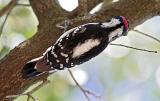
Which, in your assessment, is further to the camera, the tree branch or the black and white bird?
the tree branch

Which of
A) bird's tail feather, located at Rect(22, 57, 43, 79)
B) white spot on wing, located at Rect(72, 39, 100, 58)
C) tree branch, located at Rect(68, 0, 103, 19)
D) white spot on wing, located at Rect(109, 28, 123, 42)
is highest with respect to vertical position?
tree branch, located at Rect(68, 0, 103, 19)

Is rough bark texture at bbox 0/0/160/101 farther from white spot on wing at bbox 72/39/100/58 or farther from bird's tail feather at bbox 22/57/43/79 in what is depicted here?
white spot on wing at bbox 72/39/100/58

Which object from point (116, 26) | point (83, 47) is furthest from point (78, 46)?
point (116, 26)

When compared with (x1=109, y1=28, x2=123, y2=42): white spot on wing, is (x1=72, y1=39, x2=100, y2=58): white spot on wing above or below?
above

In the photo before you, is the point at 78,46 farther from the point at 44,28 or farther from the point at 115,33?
the point at 44,28

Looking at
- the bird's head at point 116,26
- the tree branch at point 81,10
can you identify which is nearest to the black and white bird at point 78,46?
the bird's head at point 116,26

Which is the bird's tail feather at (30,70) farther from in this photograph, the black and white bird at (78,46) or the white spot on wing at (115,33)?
the white spot on wing at (115,33)

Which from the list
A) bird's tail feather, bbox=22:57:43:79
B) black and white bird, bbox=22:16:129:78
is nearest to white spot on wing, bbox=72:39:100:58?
black and white bird, bbox=22:16:129:78
